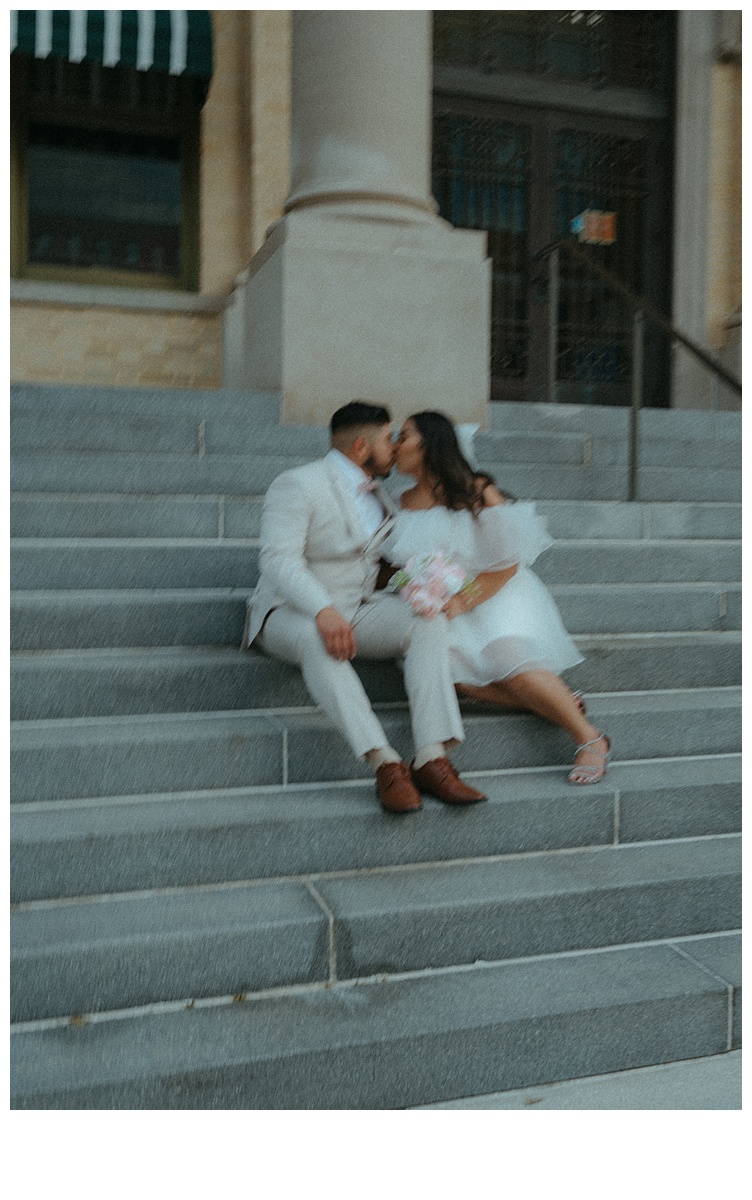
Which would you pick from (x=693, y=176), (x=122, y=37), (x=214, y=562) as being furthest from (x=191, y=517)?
(x=693, y=176)

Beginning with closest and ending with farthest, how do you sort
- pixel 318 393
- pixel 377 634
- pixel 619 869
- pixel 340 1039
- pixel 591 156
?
pixel 340 1039 < pixel 619 869 < pixel 377 634 < pixel 318 393 < pixel 591 156

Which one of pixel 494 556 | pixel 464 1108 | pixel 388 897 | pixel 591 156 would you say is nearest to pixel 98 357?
pixel 591 156

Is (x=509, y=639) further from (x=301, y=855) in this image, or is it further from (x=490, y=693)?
(x=301, y=855)

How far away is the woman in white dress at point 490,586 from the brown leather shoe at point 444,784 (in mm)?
464

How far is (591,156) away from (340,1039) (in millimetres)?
9056

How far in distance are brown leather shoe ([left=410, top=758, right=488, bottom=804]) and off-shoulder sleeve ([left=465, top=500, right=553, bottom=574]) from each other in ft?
2.78

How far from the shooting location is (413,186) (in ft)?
19.5

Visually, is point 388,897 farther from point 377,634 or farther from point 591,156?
point 591,156

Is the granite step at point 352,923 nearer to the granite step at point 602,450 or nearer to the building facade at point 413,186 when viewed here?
the granite step at point 602,450

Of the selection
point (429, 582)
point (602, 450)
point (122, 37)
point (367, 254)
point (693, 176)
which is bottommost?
point (429, 582)

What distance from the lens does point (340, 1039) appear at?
8.16 ft

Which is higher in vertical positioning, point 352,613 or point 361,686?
point 352,613

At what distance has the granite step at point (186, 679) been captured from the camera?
11.3ft

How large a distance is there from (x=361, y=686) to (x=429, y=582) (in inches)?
16.6
